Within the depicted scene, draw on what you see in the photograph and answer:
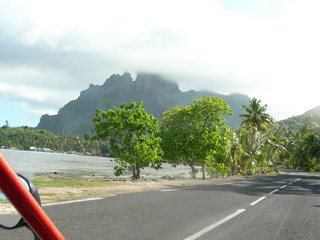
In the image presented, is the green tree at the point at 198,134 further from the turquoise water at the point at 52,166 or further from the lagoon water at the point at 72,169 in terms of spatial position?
the turquoise water at the point at 52,166

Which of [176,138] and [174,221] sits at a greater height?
[176,138]

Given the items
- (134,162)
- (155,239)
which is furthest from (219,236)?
(134,162)

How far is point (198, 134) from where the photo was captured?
28.4 meters

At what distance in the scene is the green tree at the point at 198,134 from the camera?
28359 millimetres

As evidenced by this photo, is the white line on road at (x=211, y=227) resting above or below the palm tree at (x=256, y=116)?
below

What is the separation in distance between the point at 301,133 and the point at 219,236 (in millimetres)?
93801

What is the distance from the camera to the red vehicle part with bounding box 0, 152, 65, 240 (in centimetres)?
109

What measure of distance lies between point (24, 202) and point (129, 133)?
23.5 metres

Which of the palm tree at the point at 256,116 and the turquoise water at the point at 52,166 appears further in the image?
the palm tree at the point at 256,116

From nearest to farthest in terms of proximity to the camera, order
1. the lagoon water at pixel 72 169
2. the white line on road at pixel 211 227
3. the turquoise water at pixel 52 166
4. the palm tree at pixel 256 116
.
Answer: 1. the white line on road at pixel 211 227
2. the lagoon water at pixel 72 169
3. the turquoise water at pixel 52 166
4. the palm tree at pixel 256 116

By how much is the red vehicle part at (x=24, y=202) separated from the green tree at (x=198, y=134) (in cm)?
2705

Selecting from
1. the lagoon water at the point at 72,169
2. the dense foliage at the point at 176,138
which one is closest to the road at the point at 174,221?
the lagoon water at the point at 72,169

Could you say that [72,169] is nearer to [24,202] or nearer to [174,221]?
[174,221]

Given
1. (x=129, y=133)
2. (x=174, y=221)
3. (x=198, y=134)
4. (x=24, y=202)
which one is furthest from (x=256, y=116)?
(x=24, y=202)
